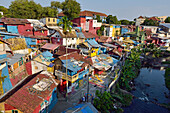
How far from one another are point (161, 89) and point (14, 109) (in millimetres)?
35166

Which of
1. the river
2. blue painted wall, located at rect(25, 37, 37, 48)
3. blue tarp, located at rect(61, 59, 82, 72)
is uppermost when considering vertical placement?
blue painted wall, located at rect(25, 37, 37, 48)

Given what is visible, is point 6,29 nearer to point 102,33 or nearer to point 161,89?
point 102,33

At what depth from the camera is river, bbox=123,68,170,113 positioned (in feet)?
83.8

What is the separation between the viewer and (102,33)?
201 ft

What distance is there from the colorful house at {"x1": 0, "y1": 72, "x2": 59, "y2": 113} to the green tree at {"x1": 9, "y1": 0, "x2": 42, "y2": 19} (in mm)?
38064

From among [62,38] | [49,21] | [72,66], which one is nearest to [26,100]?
[72,66]

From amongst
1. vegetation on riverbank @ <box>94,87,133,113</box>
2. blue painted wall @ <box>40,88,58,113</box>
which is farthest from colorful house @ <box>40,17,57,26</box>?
vegetation on riverbank @ <box>94,87,133,113</box>

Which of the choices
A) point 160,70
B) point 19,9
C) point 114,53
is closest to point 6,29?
point 19,9

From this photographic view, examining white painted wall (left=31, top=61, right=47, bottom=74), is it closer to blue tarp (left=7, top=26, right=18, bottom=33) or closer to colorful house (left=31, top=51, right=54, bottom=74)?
colorful house (left=31, top=51, right=54, bottom=74)

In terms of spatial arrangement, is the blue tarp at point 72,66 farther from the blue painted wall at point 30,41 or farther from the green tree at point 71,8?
the green tree at point 71,8

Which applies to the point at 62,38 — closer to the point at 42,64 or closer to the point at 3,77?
the point at 42,64

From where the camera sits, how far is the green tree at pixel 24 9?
4684 centimetres

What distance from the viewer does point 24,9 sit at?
47969 millimetres

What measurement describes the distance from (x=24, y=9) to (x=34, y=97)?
4351cm
